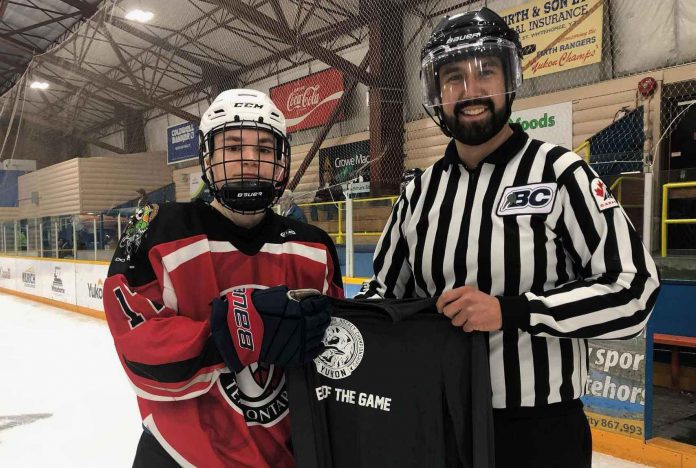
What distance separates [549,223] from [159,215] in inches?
28.6

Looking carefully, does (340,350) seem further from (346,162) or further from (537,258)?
(346,162)

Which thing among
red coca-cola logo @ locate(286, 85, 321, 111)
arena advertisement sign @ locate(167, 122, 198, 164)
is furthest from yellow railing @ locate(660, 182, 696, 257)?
arena advertisement sign @ locate(167, 122, 198, 164)

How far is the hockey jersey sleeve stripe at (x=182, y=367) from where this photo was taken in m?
0.89

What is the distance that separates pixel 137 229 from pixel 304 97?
20.2ft

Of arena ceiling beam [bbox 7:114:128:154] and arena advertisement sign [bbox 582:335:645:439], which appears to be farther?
arena ceiling beam [bbox 7:114:128:154]

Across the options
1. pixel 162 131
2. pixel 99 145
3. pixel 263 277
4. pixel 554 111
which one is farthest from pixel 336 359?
A: pixel 99 145

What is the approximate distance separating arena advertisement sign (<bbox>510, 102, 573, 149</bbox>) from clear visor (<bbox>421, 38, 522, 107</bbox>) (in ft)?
10.9

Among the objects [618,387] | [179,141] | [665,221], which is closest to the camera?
[618,387]

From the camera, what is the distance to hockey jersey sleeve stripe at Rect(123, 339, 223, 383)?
0.89 m

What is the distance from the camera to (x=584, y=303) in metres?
0.84

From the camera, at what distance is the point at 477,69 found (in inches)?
38.0

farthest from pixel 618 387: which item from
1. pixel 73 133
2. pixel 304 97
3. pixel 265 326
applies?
pixel 73 133

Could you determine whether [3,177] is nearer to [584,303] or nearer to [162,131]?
[162,131]

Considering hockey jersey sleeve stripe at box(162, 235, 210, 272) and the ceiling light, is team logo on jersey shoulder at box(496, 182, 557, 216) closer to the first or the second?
hockey jersey sleeve stripe at box(162, 235, 210, 272)
